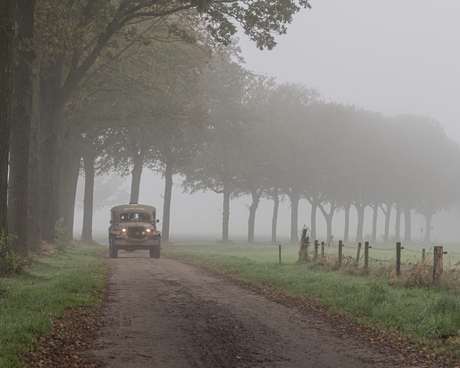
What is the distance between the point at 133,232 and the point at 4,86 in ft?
46.1

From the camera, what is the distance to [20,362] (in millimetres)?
6195

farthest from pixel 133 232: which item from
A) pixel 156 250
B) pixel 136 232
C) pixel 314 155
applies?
pixel 314 155

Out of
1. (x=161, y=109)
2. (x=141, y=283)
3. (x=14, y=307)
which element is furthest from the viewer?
(x=161, y=109)

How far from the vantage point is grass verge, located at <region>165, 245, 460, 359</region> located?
26.9ft

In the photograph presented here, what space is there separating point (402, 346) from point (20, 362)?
5891mm

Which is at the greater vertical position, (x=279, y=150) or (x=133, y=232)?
(x=279, y=150)

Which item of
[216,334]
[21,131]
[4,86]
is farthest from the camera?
[21,131]

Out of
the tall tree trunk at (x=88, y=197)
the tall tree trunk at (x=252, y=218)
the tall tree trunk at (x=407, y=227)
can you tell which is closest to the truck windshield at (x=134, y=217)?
the tall tree trunk at (x=88, y=197)

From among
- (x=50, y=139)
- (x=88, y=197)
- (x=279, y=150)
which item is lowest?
(x=88, y=197)

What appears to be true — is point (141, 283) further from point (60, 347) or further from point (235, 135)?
point (235, 135)

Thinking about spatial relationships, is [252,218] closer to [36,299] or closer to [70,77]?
[70,77]

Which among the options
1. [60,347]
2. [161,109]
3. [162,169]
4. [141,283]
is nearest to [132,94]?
[161,109]

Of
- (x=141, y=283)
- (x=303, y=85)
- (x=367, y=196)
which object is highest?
(x=303, y=85)

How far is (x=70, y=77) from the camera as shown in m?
20.8
